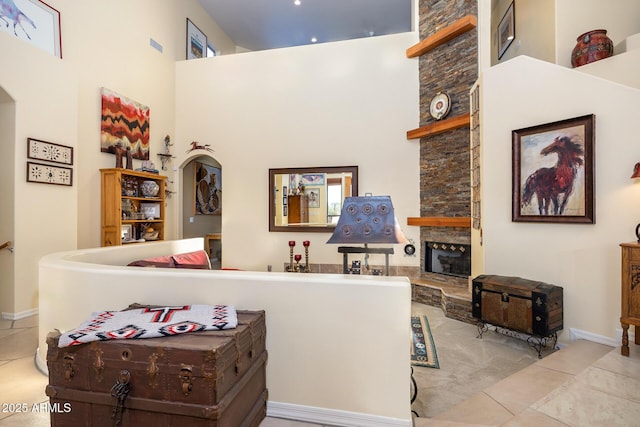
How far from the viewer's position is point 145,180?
5.28 metres

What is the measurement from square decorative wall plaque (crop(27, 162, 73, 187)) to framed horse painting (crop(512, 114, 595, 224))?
17.5ft

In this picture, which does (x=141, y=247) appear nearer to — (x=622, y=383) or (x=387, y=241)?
(x=387, y=241)

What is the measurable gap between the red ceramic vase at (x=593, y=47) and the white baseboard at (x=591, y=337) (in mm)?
2902

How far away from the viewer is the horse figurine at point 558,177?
277cm

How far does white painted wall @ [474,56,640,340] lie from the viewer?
2.52m

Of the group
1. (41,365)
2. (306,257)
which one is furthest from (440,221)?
(41,365)

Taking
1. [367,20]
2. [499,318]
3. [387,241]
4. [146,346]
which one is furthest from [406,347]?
[367,20]

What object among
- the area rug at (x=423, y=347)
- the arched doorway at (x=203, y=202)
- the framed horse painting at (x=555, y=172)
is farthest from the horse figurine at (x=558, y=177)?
the arched doorway at (x=203, y=202)

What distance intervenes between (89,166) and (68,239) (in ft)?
3.89

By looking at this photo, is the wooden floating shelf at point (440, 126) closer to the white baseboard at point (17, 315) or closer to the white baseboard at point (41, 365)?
the white baseboard at point (41, 365)

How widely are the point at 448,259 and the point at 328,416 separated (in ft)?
11.4

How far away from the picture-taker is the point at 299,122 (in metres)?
5.56

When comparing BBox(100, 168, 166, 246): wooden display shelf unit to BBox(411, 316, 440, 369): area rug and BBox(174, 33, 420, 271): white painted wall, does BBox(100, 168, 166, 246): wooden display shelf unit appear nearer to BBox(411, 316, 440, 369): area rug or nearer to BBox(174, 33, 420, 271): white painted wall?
BBox(174, 33, 420, 271): white painted wall

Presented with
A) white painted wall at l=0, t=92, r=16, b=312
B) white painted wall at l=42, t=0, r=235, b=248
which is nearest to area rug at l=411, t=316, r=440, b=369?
white painted wall at l=0, t=92, r=16, b=312
